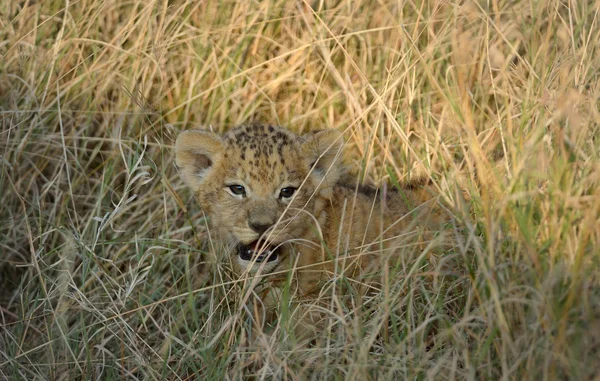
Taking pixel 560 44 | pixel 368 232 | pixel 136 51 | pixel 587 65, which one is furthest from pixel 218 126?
pixel 587 65

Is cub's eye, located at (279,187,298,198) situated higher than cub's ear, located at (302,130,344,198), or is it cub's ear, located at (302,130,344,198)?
cub's ear, located at (302,130,344,198)

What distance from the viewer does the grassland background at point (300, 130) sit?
3.05 m

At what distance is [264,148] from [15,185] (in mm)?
1885

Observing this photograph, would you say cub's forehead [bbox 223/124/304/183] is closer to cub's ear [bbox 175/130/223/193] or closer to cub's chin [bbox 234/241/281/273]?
cub's ear [bbox 175/130/223/193]

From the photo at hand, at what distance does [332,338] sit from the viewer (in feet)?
11.5

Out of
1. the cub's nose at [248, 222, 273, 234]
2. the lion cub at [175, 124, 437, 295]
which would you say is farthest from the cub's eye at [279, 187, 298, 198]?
the cub's nose at [248, 222, 273, 234]

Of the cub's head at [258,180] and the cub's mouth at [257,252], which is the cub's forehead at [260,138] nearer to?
the cub's head at [258,180]

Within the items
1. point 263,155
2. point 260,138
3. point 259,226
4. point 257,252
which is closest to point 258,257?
point 257,252

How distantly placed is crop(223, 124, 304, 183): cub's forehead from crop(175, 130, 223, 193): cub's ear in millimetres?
80

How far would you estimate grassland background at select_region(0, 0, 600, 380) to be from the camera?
10.0ft

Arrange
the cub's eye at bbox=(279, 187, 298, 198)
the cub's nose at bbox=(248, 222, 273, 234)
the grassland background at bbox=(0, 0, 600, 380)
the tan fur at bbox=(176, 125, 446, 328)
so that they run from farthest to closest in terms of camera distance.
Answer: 1. the cub's eye at bbox=(279, 187, 298, 198)
2. the tan fur at bbox=(176, 125, 446, 328)
3. the cub's nose at bbox=(248, 222, 273, 234)
4. the grassland background at bbox=(0, 0, 600, 380)

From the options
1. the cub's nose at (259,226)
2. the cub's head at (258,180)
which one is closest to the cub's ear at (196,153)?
the cub's head at (258,180)

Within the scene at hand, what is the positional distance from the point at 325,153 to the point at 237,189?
524 mm

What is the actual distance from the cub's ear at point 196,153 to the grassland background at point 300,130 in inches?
6.7
